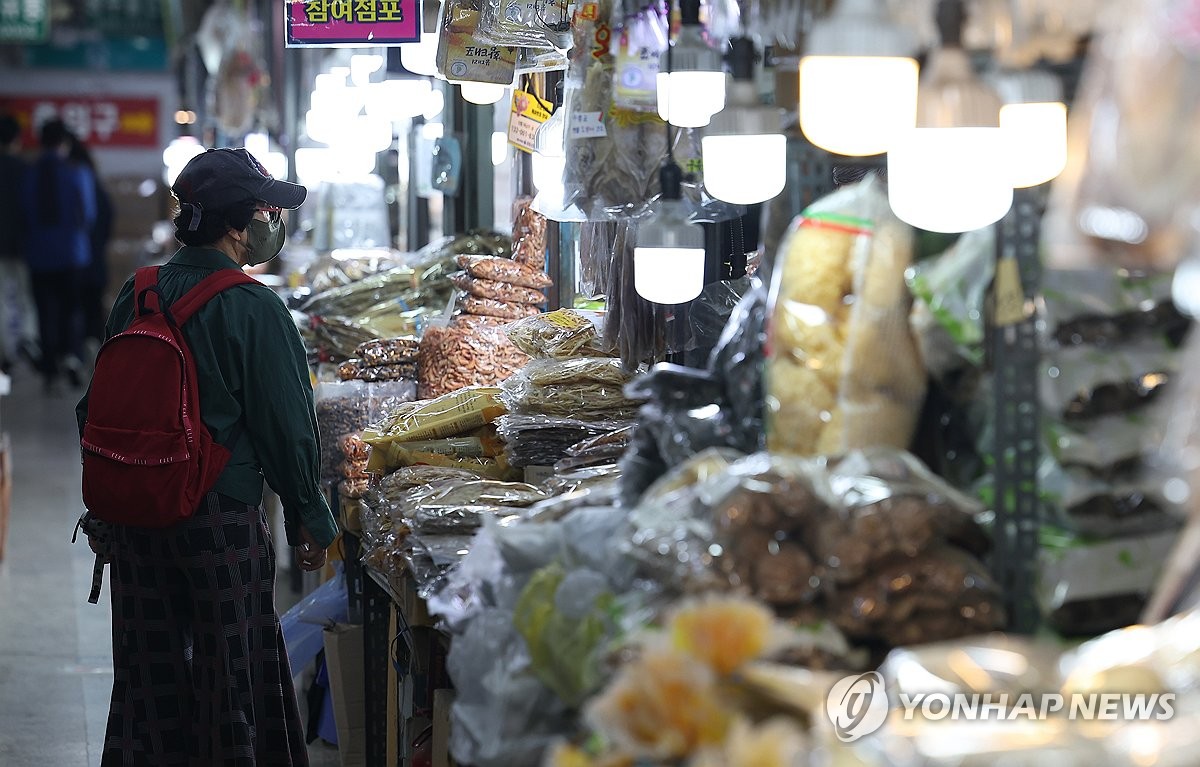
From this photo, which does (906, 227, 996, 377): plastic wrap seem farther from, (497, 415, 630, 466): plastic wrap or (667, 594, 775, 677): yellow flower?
(497, 415, 630, 466): plastic wrap

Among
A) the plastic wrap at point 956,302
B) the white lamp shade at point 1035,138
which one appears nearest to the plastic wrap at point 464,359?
the plastic wrap at point 956,302

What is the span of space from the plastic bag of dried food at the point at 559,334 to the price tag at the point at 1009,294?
6.97 feet

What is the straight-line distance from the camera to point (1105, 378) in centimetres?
183

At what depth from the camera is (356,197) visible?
820 centimetres

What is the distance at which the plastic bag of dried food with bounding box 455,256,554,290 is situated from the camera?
16.6ft

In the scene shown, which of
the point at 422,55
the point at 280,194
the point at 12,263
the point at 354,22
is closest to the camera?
the point at 280,194

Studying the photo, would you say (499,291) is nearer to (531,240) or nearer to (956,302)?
(531,240)

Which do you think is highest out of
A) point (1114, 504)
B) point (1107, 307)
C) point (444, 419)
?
point (1107, 307)

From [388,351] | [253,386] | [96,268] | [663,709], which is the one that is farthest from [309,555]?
[96,268]

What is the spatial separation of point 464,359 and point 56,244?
33.5 ft

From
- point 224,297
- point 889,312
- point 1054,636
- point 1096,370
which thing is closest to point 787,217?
point 889,312

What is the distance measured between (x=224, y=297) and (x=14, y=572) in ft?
13.5

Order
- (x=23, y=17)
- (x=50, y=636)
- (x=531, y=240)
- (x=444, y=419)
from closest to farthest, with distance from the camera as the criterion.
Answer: (x=444, y=419) → (x=531, y=240) → (x=50, y=636) → (x=23, y=17)

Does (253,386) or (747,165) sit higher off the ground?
(747,165)
